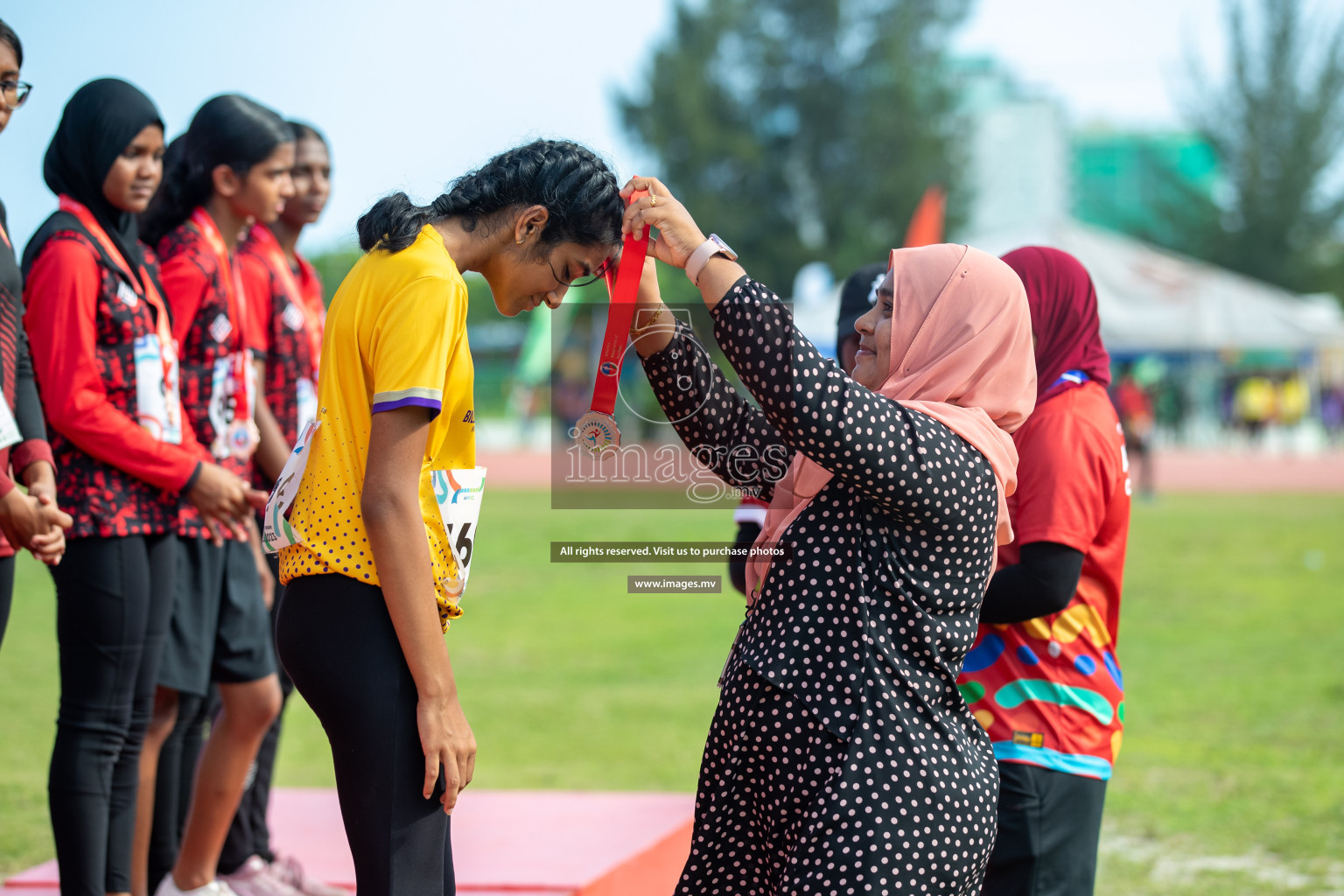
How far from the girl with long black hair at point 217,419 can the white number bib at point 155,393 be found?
0.62ft

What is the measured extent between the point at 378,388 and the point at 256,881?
81.2 inches

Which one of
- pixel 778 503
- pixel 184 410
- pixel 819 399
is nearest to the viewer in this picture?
pixel 819 399

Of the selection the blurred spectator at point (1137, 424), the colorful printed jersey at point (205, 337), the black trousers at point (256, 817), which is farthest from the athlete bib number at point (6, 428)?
the blurred spectator at point (1137, 424)

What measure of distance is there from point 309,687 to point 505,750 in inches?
162

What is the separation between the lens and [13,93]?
2.65m

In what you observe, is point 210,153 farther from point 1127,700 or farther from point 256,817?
point 1127,700

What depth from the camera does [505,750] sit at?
5934mm

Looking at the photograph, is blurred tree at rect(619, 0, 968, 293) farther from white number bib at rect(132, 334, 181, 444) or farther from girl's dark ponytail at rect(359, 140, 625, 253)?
girl's dark ponytail at rect(359, 140, 625, 253)

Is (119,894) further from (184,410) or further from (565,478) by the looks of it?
(565,478)

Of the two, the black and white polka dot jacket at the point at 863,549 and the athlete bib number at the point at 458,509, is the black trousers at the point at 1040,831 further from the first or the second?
the athlete bib number at the point at 458,509

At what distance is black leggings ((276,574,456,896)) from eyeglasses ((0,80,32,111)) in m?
1.42

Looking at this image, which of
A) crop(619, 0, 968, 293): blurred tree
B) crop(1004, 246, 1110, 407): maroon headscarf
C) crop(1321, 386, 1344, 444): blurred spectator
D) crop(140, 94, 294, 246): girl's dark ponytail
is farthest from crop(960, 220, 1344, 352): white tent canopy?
crop(1004, 246, 1110, 407): maroon headscarf

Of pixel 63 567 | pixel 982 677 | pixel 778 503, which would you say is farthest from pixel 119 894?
pixel 982 677

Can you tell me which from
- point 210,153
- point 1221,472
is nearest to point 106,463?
point 210,153
